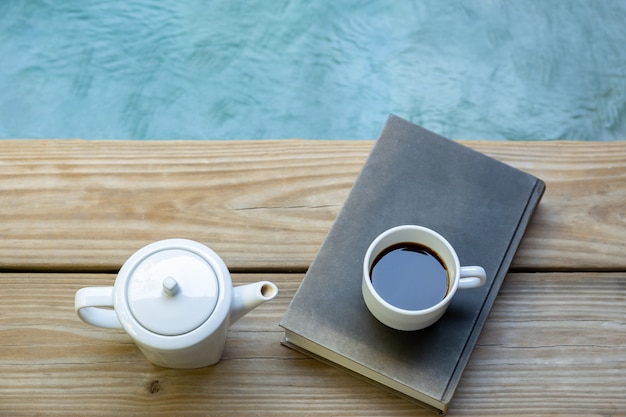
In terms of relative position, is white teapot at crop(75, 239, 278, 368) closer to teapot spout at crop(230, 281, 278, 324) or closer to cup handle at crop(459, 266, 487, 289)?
teapot spout at crop(230, 281, 278, 324)

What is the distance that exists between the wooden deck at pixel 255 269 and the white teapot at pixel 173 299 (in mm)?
92

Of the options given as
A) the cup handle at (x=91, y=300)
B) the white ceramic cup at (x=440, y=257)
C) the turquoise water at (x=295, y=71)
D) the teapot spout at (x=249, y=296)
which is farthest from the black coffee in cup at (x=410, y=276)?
the turquoise water at (x=295, y=71)

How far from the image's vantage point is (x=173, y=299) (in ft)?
1.94

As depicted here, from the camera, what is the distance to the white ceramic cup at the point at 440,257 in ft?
2.07

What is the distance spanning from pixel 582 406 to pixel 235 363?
1.12 feet

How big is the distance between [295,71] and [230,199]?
1.74 ft

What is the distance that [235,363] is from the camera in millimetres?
709

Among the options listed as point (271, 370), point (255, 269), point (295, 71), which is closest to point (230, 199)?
point (255, 269)

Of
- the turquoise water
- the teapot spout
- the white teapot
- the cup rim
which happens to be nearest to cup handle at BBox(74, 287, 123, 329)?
the white teapot

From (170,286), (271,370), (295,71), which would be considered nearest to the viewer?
(170,286)

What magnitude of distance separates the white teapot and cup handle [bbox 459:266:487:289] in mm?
169

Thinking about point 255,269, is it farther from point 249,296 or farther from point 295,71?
point 295,71

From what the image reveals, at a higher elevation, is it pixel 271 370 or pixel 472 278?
pixel 472 278

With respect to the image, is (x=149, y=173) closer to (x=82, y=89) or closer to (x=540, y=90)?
(x=82, y=89)
